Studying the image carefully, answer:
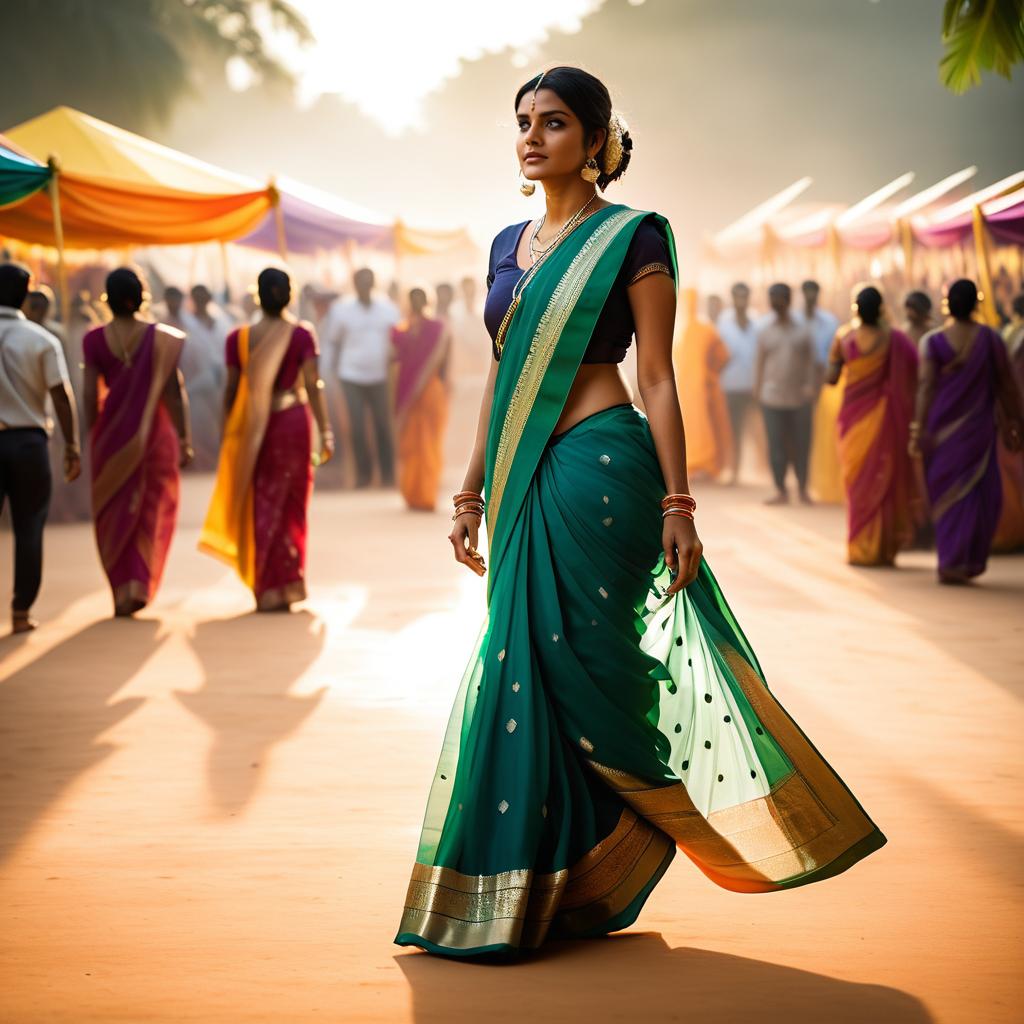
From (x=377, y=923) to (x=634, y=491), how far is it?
44.7 inches

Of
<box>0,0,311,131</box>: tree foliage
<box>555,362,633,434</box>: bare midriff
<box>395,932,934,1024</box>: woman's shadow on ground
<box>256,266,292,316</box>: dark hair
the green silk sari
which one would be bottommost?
<box>395,932,934,1024</box>: woman's shadow on ground

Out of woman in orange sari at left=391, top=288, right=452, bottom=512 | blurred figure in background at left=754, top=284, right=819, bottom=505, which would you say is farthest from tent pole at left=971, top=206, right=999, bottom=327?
woman in orange sari at left=391, top=288, right=452, bottom=512

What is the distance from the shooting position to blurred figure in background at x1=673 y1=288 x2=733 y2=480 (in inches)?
691

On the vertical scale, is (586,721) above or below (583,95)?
below

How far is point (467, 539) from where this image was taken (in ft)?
11.1

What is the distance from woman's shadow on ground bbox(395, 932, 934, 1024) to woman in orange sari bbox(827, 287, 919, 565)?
24.7ft

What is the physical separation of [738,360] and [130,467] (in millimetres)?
10602

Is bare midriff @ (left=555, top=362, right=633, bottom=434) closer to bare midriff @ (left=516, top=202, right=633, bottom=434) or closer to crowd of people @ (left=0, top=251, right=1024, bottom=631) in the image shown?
bare midriff @ (left=516, top=202, right=633, bottom=434)

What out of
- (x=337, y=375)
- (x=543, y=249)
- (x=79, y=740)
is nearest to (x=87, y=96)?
(x=337, y=375)

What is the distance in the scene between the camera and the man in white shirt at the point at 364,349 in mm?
16719

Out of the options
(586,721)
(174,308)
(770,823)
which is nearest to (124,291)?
(586,721)

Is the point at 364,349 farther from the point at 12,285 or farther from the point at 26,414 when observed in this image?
the point at 26,414

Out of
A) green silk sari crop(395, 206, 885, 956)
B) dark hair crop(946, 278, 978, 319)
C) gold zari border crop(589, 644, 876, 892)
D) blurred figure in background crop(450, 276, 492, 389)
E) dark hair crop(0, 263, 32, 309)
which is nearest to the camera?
green silk sari crop(395, 206, 885, 956)

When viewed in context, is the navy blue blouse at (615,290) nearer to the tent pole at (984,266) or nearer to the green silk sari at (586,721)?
the green silk sari at (586,721)
